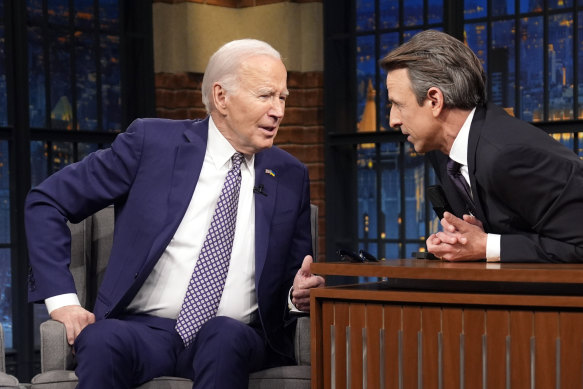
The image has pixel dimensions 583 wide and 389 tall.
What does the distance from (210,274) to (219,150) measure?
40 cm

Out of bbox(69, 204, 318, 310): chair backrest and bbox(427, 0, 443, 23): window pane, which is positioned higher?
bbox(427, 0, 443, 23): window pane

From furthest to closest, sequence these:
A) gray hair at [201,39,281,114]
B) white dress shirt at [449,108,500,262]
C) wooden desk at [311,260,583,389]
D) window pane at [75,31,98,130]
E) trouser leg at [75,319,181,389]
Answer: window pane at [75,31,98,130], gray hair at [201,39,281,114], white dress shirt at [449,108,500,262], trouser leg at [75,319,181,389], wooden desk at [311,260,583,389]

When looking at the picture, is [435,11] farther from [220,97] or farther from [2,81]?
[220,97]

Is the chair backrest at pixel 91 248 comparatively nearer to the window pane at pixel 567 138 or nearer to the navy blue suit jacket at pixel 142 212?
the navy blue suit jacket at pixel 142 212

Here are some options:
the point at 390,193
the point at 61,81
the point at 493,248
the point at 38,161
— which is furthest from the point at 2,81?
the point at 493,248

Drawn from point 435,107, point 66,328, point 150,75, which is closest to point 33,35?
point 150,75

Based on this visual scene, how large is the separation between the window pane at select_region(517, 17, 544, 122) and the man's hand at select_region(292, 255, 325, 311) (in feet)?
9.00

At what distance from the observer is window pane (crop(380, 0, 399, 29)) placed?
5.48 m

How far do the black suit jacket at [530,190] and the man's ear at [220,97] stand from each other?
2.65 ft

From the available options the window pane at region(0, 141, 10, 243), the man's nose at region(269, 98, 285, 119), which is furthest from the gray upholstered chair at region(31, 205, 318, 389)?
the window pane at region(0, 141, 10, 243)

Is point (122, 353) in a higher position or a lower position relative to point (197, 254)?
lower

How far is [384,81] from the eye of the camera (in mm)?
5520

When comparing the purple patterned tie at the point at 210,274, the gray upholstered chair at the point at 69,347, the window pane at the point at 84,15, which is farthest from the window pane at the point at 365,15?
the purple patterned tie at the point at 210,274

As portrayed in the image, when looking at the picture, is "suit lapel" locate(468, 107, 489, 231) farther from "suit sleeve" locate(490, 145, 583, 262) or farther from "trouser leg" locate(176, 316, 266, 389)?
"trouser leg" locate(176, 316, 266, 389)
